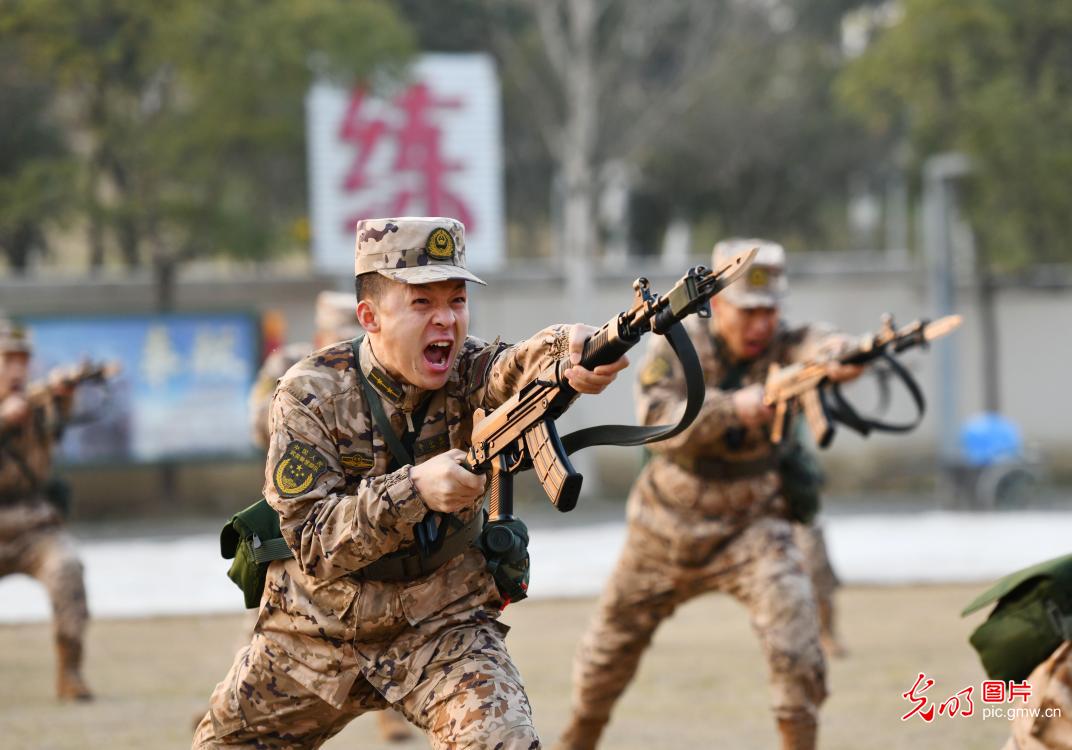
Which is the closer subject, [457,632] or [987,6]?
[457,632]

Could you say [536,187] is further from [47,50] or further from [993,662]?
[993,662]

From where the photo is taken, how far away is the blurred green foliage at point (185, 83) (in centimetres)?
1772

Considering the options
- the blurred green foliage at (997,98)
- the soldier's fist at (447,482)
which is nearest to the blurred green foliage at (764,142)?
the blurred green foliage at (997,98)

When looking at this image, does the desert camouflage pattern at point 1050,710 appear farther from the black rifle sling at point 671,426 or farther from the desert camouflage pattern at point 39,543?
the desert camouflage pattern at point 39,543

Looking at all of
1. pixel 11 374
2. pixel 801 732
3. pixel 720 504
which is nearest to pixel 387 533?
pixel 801 732

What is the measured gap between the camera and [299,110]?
19.3 meters

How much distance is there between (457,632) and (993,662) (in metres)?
1.42

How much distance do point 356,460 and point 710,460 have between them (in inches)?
116

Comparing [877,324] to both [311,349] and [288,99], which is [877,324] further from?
[311,349]

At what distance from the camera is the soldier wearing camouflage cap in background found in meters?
4.27

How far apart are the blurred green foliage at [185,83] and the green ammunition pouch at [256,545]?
44.6ft

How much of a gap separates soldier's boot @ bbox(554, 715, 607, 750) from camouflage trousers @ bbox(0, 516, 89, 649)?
3.52m

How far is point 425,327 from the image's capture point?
436cm

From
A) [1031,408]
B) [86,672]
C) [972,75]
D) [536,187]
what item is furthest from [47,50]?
[536,187]
